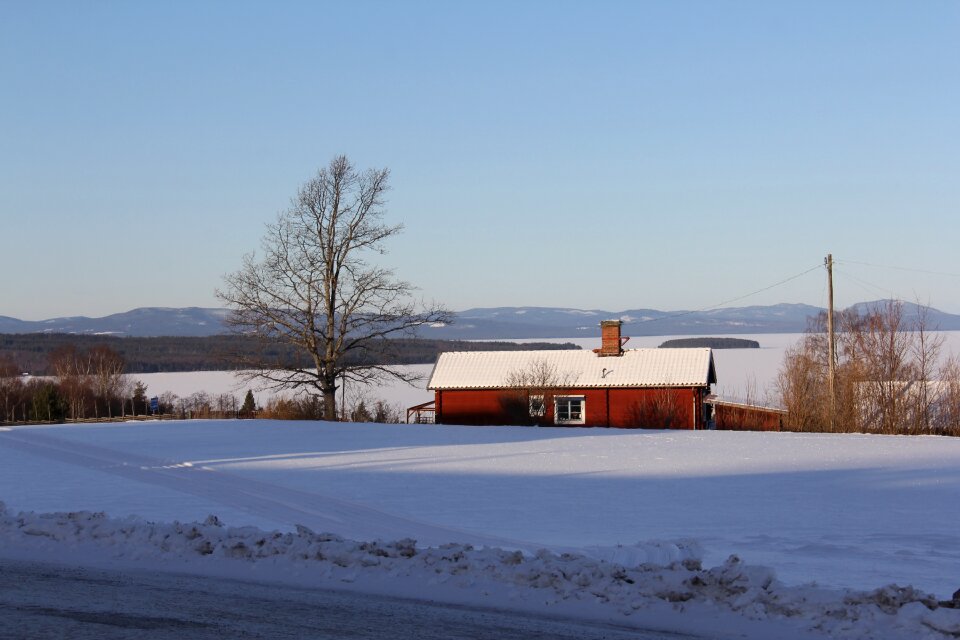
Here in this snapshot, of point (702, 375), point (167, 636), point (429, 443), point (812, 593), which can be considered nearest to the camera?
point (167, 636)

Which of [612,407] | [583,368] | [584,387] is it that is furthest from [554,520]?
[583,368]

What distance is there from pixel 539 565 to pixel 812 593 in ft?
8.50

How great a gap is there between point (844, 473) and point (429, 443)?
43.9 feet

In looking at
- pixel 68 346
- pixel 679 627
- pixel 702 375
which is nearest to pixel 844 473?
pixel 679 627

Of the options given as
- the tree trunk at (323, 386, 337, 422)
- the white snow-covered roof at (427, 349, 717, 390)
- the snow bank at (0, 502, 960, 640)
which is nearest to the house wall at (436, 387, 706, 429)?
the white snow-covered roof at (427, 349, 717, 390)

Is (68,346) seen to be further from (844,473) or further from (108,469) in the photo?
(844,473)

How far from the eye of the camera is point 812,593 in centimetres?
840

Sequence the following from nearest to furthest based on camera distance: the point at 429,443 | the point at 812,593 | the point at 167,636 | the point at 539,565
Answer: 1. the point at 167,636
2. the point at 812,593
3. the point at 539,565
4. the point at 429,443

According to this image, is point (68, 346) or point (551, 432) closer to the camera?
point (551, 432)

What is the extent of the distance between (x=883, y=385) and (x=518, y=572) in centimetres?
3792

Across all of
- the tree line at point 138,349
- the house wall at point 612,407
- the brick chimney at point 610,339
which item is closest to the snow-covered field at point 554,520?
the house wall at point 612,407

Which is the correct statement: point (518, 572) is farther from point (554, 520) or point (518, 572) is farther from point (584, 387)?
point (584, 387)

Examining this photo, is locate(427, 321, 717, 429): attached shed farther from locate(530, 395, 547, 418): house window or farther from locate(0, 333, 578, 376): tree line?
locate(0, 333, 578, 376): tree line

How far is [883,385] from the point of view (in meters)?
43.1
